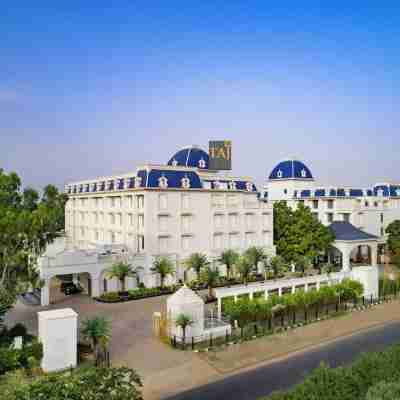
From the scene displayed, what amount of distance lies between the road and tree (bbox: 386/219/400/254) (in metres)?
26.4

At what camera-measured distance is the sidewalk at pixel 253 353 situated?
18.2 metres

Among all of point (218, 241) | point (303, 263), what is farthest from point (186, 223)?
point (303, 263)

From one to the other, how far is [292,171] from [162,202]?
30.8 meters

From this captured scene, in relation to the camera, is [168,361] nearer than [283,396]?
No

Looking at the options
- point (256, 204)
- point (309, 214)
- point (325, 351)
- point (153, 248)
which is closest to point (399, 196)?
point (309, 214)

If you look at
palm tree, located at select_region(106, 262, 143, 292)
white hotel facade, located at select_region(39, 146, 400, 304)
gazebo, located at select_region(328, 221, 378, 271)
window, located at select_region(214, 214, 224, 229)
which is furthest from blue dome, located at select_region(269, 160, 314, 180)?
palm tree, located at select_region(106, 262, 143, 292)

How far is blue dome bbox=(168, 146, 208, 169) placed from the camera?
5056 cm

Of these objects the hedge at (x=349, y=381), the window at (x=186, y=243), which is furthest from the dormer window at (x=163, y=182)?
the hedge at (x=349, y=381)

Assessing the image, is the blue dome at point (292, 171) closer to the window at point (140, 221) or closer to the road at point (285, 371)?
the window at point (140, 221)

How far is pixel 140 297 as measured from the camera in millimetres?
34188

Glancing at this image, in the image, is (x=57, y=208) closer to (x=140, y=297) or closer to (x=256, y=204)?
(x=140, y=297)

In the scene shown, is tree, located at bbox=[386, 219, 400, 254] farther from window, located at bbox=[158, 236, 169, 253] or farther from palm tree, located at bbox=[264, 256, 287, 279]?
window, located at bbox=[158, 236, 169, 253]

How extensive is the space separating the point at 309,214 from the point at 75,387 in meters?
40.5

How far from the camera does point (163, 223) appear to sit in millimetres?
39312
